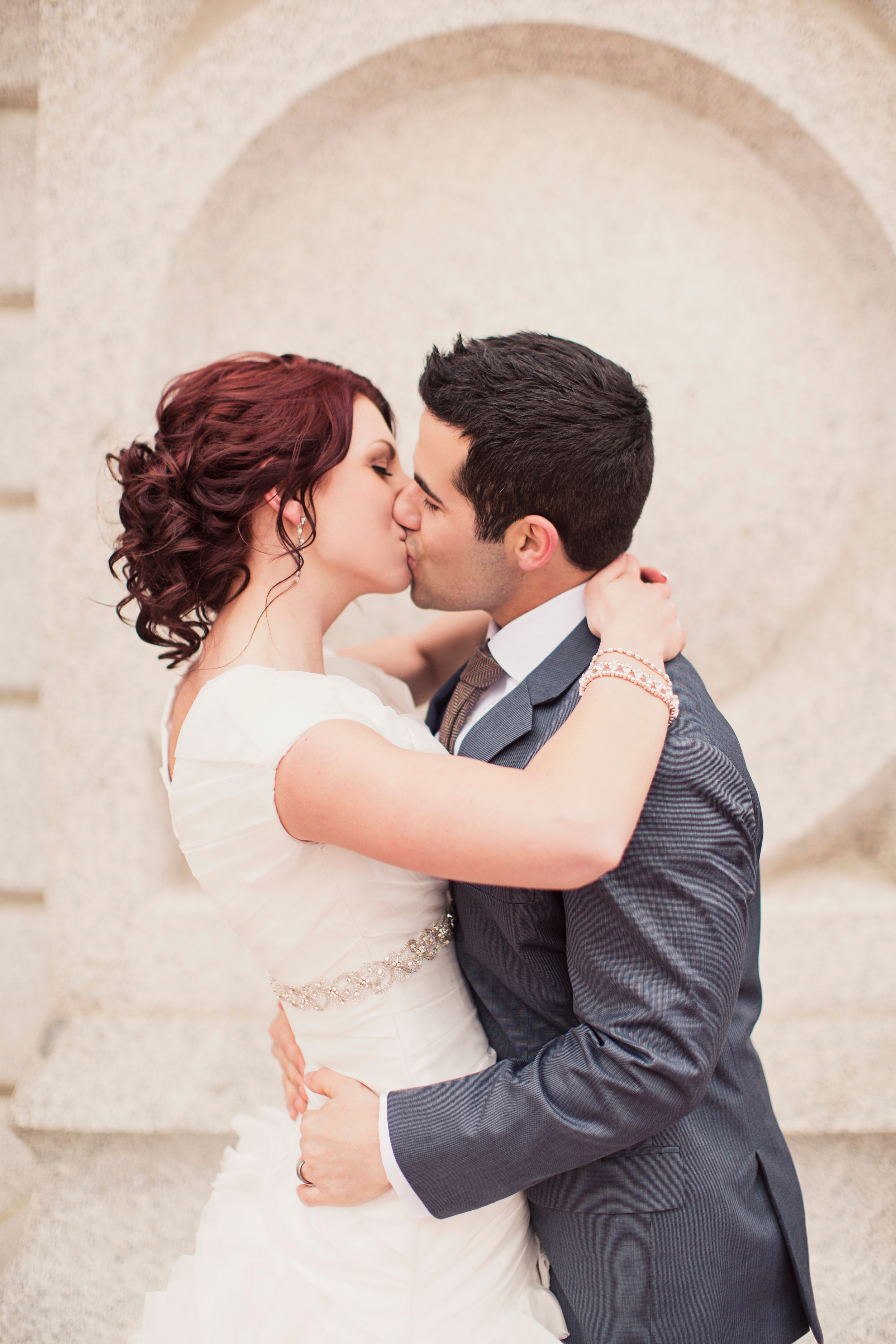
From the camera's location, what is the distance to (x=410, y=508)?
175 cm

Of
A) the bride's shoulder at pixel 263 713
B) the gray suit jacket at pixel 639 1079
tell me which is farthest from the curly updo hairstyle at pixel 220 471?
the gray suit jacket at pixel 639 1079


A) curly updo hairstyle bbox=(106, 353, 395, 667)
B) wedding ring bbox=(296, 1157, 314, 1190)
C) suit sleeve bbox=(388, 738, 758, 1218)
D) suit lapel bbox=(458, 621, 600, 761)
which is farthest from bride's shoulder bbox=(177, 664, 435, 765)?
wedding ring bbox=(296, 1157, 314, 1190)

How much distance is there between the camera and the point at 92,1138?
98.6 inches

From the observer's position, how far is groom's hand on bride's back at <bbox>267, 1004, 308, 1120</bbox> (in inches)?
67.0

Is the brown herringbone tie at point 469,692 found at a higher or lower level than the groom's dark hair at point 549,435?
lower

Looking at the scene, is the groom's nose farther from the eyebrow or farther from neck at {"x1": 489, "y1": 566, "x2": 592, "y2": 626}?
neck at {"x1": 489, "y1": 566, "x2": 592, "y2": 626}

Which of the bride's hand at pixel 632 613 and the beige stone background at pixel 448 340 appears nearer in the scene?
the bride's hand at pixel 632 613

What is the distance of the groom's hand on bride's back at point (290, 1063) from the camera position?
1.70 metres

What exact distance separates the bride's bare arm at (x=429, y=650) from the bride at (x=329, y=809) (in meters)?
0.54

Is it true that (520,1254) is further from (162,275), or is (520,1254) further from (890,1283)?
(162,275)

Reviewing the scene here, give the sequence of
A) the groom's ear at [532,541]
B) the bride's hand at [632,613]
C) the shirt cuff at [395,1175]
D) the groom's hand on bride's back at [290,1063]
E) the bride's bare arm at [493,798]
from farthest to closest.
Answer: the groom's hand on bride's back at [290,1063] → the groom's ear at [532,541] → the bride's hand at [632,613] → the shirt cuff at [395,1175] → the bride's bare arm at [493,798]

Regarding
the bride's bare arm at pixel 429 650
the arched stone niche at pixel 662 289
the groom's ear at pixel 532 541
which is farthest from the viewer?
the arched stone niche at pixel 662 289

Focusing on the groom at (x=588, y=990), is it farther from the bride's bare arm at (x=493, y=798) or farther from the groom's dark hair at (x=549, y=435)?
the bride's bare arm at (x=493, y=798)

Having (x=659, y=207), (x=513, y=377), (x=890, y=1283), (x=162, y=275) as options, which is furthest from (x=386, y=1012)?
(x=659, y=207)
